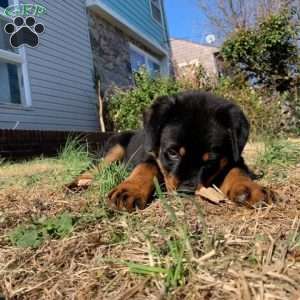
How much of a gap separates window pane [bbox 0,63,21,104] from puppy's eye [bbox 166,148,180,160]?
24.2 feet

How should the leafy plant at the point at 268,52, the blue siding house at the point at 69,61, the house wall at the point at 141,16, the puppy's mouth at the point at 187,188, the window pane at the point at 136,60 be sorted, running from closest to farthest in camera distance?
the puppy's mouth at the point at 187,188 < the blue siding house at the point at 69,61 < the leafy plant at the point at 268,52 < the house wall at the point at 141,16 < the window pane at the point at 136,60

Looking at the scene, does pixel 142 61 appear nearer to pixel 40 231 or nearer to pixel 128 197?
pixel 128 197

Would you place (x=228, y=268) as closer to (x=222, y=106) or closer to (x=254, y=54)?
(x=222, y=106)

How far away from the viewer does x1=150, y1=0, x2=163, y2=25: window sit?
22.9m

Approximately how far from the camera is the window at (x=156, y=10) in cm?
2293

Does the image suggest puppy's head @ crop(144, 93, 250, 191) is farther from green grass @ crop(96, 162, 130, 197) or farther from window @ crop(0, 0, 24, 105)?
window @ crop(0, 0, 24, 105)

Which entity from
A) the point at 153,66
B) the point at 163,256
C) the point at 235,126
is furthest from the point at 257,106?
the point at 153,66

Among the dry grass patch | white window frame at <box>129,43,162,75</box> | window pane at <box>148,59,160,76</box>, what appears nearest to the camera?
the dry grass patch

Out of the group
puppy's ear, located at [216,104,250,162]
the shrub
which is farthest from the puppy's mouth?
the shrub

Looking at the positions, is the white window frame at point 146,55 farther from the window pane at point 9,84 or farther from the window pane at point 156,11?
the window pane at point 9,84

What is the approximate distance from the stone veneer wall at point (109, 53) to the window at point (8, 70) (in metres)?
5.03

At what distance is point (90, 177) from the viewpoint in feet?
11.8

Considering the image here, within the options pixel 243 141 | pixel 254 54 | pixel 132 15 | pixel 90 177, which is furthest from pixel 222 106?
pixel 132 15

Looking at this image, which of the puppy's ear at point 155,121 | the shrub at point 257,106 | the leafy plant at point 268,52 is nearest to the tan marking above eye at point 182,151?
the puppy's ear at point 155,121
